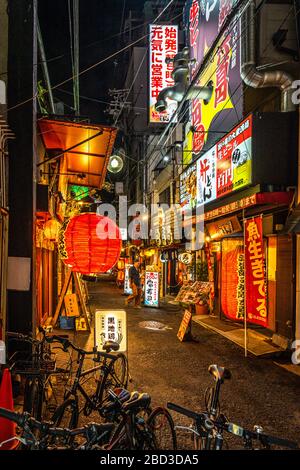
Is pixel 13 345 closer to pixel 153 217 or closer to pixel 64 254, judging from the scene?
pixel 64 254

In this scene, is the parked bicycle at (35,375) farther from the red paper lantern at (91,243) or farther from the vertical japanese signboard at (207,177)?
the vertical japanese signboard at (207,177)

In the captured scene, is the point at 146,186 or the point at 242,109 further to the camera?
the point at 146,186

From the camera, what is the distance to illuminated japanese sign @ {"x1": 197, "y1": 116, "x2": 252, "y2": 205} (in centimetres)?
1240

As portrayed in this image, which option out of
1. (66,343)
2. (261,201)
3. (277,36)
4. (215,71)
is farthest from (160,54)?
(66,343)

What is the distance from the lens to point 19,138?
29.5 ft

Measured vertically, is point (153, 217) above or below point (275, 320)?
above

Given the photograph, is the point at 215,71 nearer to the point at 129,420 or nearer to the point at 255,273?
the point at 255,273

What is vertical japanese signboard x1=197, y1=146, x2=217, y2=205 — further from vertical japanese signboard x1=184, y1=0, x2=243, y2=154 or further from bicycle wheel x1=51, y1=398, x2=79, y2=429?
bicycle wheel x1=51, y1=398, x2=79, y2=429

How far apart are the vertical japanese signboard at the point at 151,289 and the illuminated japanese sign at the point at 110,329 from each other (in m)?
14.2

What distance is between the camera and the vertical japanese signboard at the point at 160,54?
22.4 metres

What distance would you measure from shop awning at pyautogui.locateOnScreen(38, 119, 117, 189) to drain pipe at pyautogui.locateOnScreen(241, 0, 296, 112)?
533 cm

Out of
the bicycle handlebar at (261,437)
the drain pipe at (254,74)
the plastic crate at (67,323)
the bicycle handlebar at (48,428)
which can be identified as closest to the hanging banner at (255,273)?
the drain pipe at (254,74)
